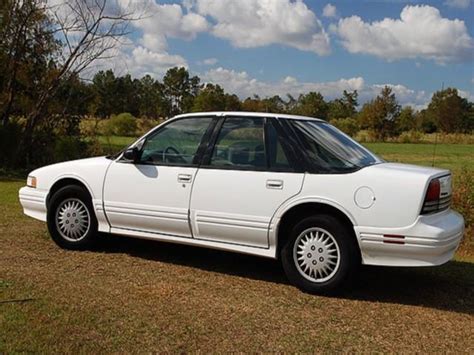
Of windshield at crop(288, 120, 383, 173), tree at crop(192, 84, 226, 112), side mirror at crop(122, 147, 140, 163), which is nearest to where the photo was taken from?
windshield at crop(288, 120, 383, 173)

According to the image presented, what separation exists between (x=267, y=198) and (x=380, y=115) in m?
51.7

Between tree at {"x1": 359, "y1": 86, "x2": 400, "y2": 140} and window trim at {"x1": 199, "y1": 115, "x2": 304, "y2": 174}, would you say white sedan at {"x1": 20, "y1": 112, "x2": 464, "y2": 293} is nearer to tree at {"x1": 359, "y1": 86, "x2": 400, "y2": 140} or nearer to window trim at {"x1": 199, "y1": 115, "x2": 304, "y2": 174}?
window trim at {"x1": 199, "y1": 115, "x2": 304, "y2": 174}

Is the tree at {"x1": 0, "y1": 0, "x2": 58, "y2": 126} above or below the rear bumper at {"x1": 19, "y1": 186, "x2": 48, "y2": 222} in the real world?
above

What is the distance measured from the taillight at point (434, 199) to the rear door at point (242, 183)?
44.5 inches

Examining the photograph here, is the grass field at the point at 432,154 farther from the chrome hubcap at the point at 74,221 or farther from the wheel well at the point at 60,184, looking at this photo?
the chrome hubcap at the point at 74,221

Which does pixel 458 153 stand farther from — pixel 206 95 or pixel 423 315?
pixel 423 315

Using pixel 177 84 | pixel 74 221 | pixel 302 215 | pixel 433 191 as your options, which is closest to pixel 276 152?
pixel 302 215

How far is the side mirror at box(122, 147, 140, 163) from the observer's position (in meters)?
6.32

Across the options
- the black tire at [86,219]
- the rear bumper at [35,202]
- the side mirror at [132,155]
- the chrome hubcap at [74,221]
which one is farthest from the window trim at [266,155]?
the rear bumper at [35,202]

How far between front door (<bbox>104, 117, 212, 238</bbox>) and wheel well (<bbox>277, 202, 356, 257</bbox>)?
1.03m

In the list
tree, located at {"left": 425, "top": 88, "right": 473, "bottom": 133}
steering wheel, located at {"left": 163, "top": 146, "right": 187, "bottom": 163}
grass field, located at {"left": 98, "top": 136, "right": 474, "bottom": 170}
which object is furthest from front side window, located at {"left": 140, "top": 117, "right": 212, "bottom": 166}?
tree, located at {"left": 425, "top": 88, "right": 473, "bottom": 133}

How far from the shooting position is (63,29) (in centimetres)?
1734

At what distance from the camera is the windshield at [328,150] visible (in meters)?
5.34

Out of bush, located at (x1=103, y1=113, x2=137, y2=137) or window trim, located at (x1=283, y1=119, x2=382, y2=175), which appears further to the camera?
bush, located at (x1=103, y1=113, x2=137, y2=137)
